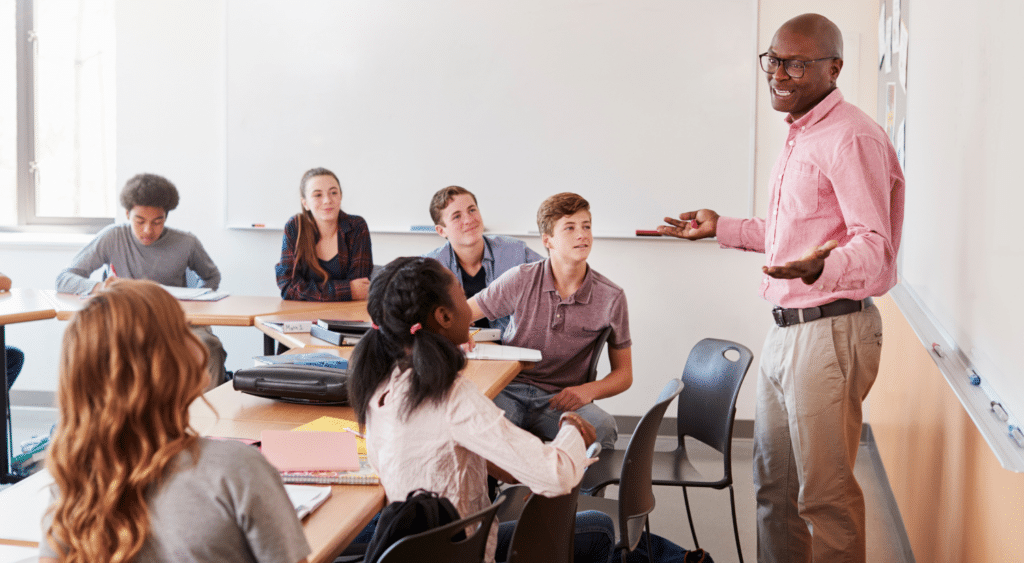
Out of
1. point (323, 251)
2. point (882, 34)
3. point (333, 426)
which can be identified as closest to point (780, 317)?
point (333, 426)

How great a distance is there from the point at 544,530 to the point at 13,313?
105 inches

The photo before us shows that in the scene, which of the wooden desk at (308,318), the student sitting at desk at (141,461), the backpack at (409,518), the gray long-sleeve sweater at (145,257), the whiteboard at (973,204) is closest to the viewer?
the student sitting at desk at (141,461)

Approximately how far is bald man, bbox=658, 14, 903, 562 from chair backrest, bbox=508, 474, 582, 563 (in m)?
0.80

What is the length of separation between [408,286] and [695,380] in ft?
4.58

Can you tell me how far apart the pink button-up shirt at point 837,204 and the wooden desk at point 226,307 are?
212cm

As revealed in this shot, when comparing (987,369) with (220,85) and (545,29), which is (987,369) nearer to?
(545,29)

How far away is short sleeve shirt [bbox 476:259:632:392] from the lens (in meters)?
2.81

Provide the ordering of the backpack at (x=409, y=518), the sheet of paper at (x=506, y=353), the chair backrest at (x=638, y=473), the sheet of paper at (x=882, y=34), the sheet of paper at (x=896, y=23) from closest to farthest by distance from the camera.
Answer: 1. the backpack at (x=409, y=518)
2. the chair backrest at (x=638, y=473)
3. the sheet of paper at (x=506, y=353)
4. the sheet of paper at (x=896, y=23)
5. the sheet of paper at (x=882, y=34)

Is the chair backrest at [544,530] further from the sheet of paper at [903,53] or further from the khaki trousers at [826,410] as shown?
the sheet of paper at [903,53]

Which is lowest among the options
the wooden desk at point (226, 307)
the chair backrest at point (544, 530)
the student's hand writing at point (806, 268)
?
the chair backrest at point (544, 530)

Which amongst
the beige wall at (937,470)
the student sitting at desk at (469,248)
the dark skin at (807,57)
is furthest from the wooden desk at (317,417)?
the beige wall at (937,470)

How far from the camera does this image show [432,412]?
1.49 meters

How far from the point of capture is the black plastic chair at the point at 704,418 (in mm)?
2375

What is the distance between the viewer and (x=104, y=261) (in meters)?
3.86
